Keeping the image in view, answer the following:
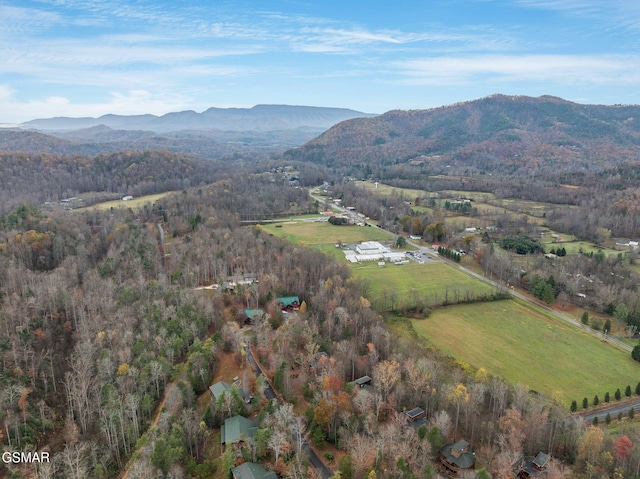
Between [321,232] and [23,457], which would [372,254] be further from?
[23,457]

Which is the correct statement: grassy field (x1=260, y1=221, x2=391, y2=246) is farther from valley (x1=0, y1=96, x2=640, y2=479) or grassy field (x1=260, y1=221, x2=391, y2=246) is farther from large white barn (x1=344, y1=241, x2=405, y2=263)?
large white barn (x1=344, y1=241, x2=405, y2=263)

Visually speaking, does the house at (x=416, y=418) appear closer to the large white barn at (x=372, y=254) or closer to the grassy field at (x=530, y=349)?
the grassy field at (x=530, y=349)

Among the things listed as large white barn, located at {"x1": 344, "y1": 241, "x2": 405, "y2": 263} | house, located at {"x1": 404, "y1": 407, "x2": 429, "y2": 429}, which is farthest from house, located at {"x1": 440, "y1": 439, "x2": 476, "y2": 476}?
large white barn, located at {"x1": 344, "y1": 241, "x2": 405, "y2": 263}

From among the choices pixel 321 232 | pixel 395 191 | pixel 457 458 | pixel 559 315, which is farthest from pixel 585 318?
pixel 395 191

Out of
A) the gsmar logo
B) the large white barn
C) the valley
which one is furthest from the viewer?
the large white barn

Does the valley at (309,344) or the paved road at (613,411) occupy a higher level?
the valley at (309,344)

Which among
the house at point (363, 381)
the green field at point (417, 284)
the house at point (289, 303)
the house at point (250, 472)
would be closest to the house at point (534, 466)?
the house at point (363, 381)

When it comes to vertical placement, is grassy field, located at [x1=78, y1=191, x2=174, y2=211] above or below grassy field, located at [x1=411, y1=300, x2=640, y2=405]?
above
